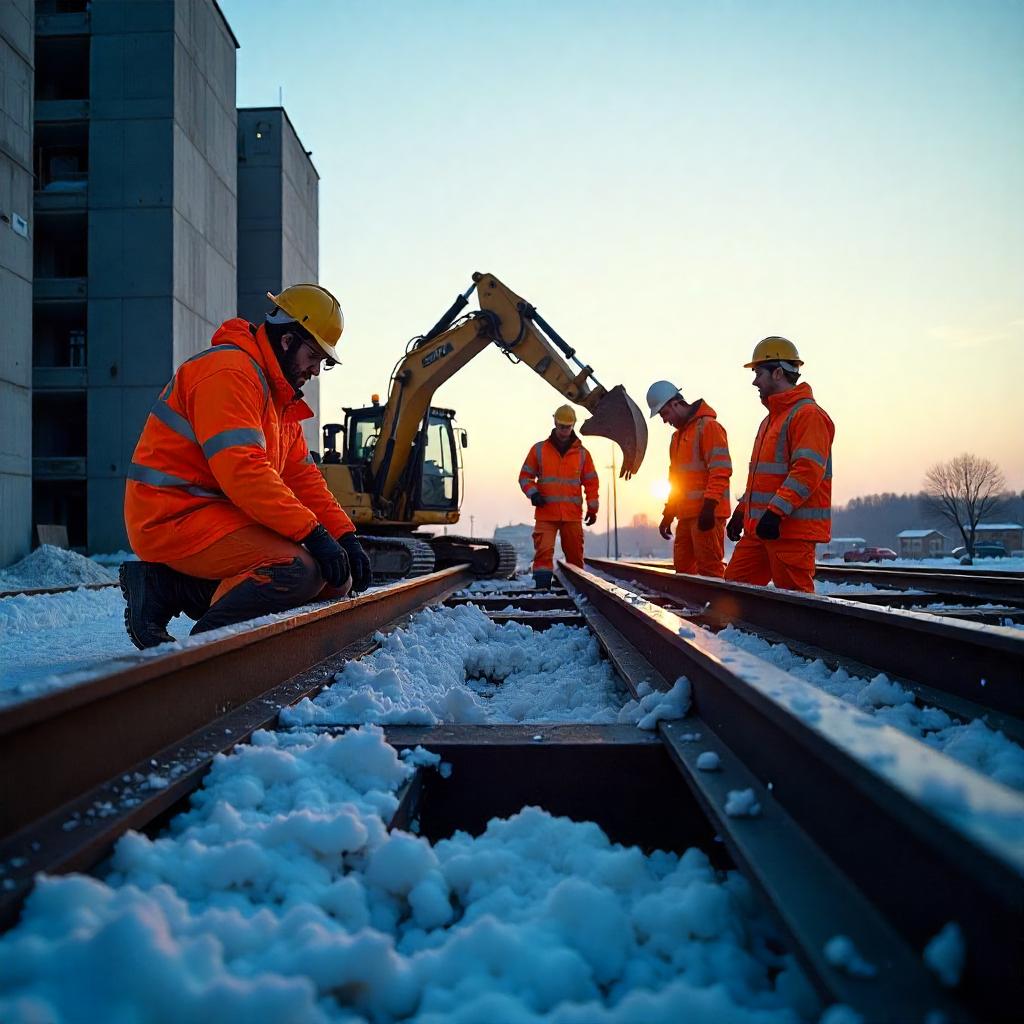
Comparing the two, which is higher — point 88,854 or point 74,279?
point 74,279

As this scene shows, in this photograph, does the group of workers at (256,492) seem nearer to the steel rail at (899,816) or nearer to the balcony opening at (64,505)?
the steel rail at (899,816)

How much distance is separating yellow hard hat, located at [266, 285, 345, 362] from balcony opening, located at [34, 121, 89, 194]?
2065cm

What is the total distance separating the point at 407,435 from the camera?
10.6 meters

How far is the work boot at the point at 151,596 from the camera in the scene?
379 centimetres

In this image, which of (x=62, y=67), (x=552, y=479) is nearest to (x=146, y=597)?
(x=552, y=479)

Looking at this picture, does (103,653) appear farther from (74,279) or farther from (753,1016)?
(74,279)

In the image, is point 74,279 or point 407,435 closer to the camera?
point 407,435

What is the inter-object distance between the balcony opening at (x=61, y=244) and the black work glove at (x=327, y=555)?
70.0 ft

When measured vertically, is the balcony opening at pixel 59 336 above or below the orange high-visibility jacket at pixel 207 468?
above

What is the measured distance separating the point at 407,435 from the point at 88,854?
9.53 meters

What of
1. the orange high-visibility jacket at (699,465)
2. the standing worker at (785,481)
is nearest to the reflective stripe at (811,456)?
the standing worker at (785,481)

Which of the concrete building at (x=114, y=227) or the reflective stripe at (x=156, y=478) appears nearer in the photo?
the reflective stripe at (x=156, y=478)

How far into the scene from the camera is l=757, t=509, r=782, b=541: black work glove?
17.3 feet

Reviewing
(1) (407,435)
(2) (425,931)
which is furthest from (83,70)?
(2) (425,931)
